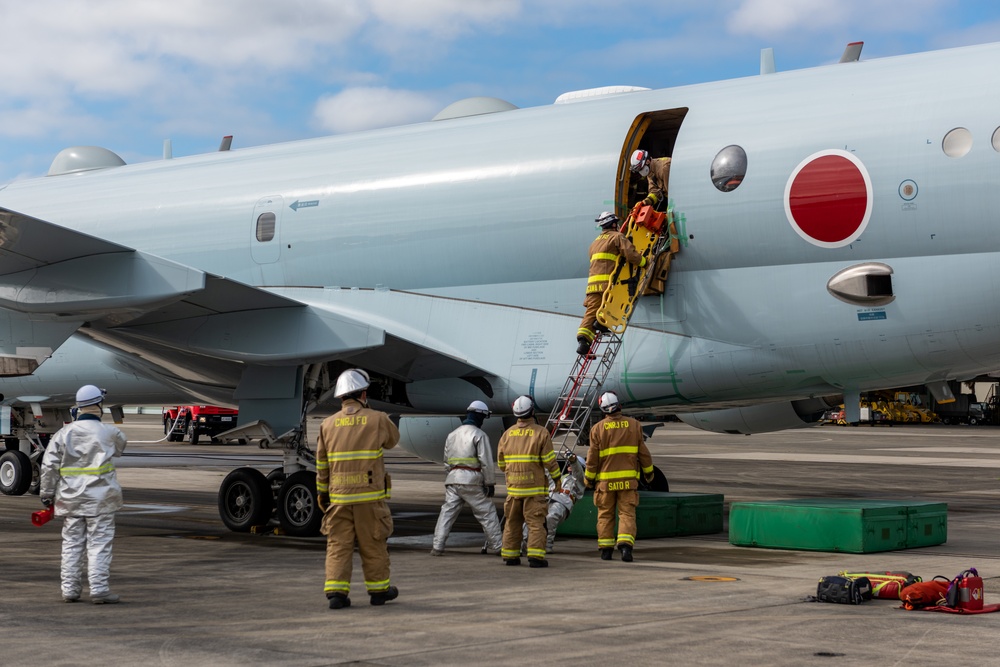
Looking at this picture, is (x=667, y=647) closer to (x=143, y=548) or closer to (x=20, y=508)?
(x=143, y=548)

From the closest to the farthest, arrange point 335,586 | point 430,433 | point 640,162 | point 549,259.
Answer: point 335,586
point 640,162
point 549,259
point 430,433

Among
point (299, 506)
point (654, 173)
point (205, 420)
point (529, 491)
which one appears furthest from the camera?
point (205, 420)

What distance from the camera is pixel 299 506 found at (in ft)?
52.2

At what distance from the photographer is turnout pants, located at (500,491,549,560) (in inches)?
502

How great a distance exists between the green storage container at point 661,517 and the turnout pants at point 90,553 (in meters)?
6.55

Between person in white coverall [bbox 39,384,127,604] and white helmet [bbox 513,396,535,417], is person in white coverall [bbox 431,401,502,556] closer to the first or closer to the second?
white helmet [bbox 513,396,535,417]

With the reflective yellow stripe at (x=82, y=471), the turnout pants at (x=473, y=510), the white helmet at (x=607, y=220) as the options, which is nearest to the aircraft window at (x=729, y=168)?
the white helmet at (x=607, y=220)

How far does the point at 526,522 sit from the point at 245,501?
17.3ft

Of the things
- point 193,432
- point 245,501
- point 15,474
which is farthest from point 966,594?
point 193,432

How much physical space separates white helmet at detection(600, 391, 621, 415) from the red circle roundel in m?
2.80

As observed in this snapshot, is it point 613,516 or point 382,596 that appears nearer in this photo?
point 382,596

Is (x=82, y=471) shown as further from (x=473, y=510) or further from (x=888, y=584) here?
(x=888, y=584)

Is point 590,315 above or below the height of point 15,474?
above

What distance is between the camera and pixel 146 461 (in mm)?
34594
